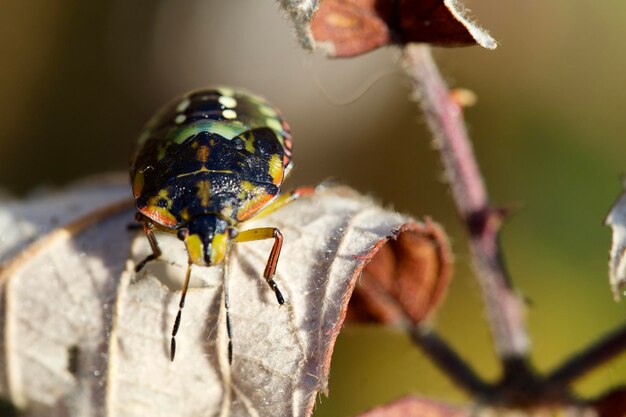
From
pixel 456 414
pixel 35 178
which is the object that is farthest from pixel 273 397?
pixel 35 178

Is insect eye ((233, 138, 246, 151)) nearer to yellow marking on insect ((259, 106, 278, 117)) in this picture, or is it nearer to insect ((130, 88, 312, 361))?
insect ((130, 88, 312, 361))

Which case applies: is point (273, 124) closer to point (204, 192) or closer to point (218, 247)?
point (204, 192)

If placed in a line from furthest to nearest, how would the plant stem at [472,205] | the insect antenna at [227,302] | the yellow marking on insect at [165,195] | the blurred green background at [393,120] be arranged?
the blurred green background at [393,120]
the plant stem at [472,205]
the yellow marking on insect at [165,195]
the insect antenna at [227,302]

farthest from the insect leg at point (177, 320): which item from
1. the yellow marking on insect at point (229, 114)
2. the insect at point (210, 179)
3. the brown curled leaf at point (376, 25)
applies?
the brown curled leaf at point (376, 25)

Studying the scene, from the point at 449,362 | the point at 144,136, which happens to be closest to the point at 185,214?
the point at 144,136

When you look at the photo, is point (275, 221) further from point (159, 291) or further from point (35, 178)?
point (35, 178)

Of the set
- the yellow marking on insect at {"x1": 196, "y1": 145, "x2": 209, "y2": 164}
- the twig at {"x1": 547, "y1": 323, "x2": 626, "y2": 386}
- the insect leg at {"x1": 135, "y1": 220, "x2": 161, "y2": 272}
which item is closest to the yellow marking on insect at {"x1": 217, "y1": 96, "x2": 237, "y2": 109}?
the yellow marking on insect at {"x1": 196, "y1": 145, "x2": 209, "y2": 164}

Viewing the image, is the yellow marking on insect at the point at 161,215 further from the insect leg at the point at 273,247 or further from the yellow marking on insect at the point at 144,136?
the yellow marking on insect at the point at 144,136
